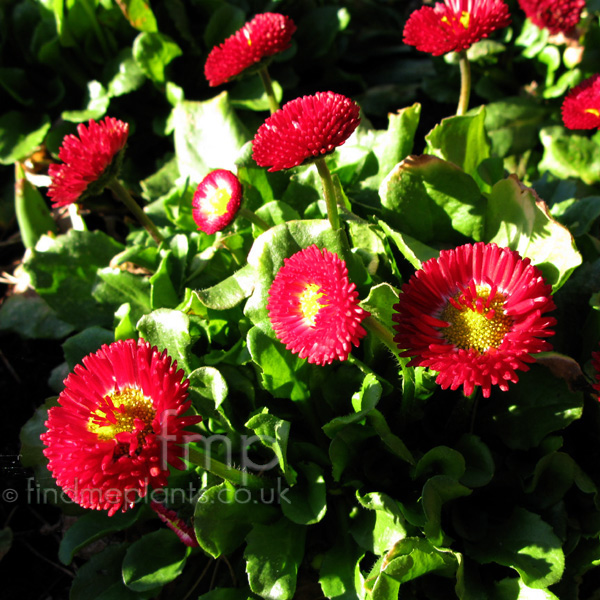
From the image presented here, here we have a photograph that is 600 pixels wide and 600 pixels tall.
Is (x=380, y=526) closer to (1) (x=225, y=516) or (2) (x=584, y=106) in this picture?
(1) (x=225, y=516)

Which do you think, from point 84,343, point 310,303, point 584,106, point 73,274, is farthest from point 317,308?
point 584,106

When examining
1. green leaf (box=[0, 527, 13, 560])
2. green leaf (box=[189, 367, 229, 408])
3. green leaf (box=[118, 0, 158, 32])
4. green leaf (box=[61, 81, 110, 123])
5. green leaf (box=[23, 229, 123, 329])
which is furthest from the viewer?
green leaf (box=[61, 81, 110, 123])

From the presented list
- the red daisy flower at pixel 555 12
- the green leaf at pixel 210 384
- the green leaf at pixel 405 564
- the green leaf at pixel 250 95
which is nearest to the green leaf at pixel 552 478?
the green leaf at pixel 405 564

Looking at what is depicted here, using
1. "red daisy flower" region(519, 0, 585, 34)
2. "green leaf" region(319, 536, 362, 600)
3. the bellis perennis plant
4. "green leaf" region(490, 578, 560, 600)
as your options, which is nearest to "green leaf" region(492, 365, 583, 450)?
the bellis perennis plant

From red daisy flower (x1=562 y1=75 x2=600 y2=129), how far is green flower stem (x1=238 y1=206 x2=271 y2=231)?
140 cm

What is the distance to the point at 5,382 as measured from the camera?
293 centimetres

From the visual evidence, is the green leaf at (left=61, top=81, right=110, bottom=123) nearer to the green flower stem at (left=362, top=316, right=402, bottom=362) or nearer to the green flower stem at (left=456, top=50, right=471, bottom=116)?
the green flower stem at (left=456, top=50, right=471, bottom=116)

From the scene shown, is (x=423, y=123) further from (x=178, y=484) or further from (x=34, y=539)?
(x=34, y=539)

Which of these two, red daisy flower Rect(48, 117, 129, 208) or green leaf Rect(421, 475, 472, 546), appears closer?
green leaf Rect(421, 475, 472, 546)

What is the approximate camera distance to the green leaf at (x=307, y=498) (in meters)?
1.83

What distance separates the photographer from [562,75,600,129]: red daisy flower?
2.48 meters

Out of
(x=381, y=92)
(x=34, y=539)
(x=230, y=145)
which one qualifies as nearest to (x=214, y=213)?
(x=230, y=145)

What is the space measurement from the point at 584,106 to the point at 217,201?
161cm

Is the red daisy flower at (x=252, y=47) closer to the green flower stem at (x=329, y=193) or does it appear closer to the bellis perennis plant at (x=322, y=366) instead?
the bellis perennis plant at (x=322, y=366)
